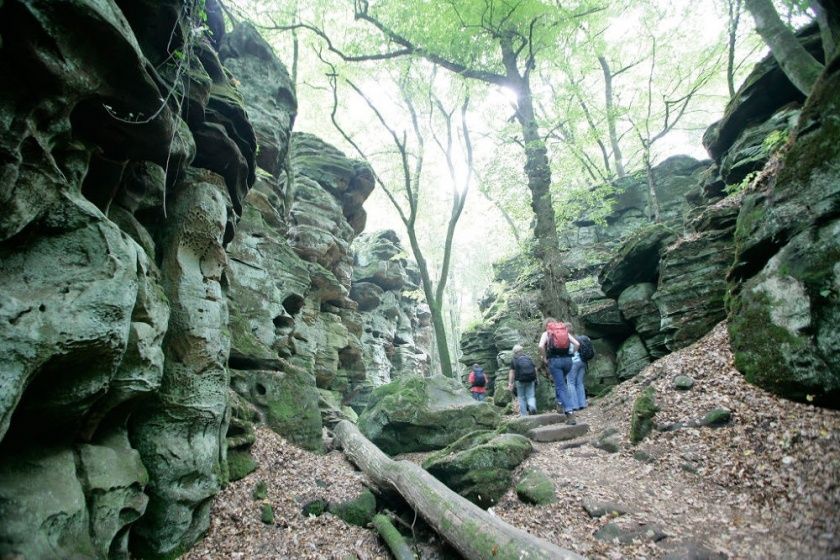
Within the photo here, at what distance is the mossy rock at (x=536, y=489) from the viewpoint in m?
6.00

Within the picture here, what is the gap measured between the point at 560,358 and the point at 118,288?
8.92 metres

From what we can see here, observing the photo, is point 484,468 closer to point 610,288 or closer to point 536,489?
point 536,489

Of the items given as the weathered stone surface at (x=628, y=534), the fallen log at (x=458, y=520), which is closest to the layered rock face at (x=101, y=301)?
the fallen log at (x=458, y=520)

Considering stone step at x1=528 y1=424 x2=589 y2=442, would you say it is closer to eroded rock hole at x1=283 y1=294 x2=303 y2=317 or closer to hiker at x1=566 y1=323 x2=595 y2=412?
hiker at x1=566 y1=323 x2=595 y2=412

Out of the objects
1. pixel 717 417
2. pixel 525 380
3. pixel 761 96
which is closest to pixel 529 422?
pixel 525 380

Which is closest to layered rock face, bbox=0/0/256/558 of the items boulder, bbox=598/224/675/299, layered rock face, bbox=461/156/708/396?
layered rock face, bbox=461/156/708/396

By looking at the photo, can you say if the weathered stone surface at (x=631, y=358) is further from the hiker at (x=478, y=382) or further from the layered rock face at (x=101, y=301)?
the layered rock face at (x=101, y=301)

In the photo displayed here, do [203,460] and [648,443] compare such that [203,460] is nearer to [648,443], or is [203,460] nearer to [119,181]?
[119,181]

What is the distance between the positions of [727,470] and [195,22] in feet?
34.7

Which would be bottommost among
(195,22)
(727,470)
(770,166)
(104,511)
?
(727,470)

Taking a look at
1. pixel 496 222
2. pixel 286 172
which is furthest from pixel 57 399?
pixel 496 222

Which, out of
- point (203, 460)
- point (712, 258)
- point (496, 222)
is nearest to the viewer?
point (203, 460)

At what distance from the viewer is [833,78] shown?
6230 mm

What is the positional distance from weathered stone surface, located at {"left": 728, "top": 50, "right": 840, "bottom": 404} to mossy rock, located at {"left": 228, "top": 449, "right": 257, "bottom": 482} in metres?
8.63
